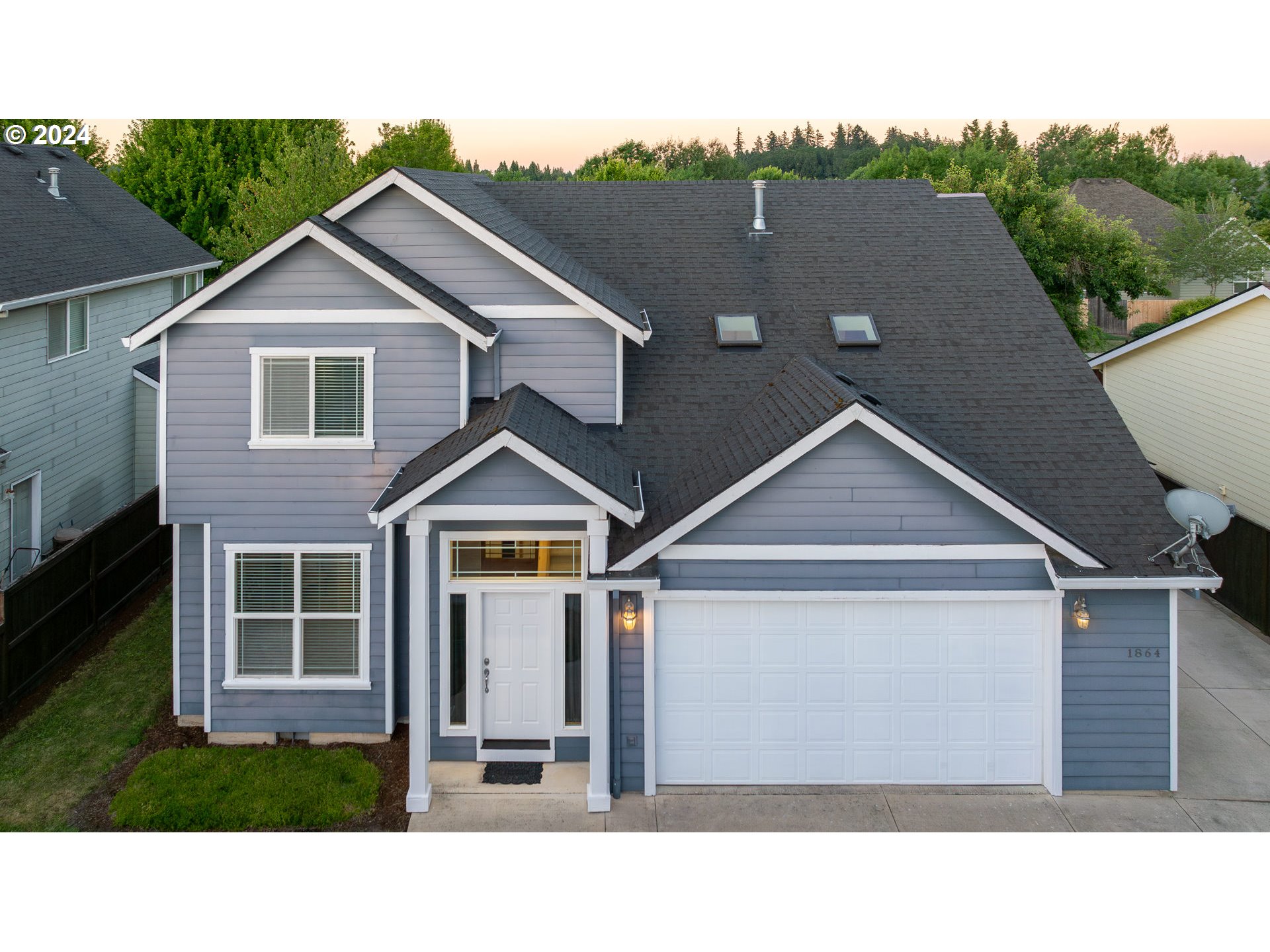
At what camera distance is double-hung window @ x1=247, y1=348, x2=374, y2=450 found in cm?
1301

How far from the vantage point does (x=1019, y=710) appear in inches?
483

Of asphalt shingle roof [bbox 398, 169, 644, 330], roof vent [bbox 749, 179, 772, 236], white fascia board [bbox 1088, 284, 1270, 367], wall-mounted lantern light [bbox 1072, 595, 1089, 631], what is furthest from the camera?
white fascia board [bbox 1088, 284, 1270, 367]

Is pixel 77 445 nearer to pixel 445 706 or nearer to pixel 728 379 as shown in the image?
pixel 445 706

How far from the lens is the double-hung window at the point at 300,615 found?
43.1 feet

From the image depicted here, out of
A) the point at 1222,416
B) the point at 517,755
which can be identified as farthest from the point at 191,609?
the point at 1222,416

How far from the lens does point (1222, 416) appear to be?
2022 centimetres

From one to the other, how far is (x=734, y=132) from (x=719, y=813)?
114 m

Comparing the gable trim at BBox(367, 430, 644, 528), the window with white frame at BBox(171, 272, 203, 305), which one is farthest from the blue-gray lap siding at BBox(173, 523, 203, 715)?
the window with white frame at BBox(171, 272, 203, 305)

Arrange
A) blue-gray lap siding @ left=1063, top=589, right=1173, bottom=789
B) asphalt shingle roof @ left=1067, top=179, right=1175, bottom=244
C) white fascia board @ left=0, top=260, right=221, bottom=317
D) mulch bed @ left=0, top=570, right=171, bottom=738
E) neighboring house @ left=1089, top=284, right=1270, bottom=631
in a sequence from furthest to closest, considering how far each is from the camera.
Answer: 1. asphalt shingle roof @ left=1067, top=179, right=1175, bottom=244
2. neighboring house @ left=1089, top=284, right=1270, bottom=631
3. white fascia board @ left=0, top=260, right=221, bottom=317
4. mulch bed @ left=0, top=570, right=171, bottom=738
5. blue-gray lap siding @ left=1063, top=589, right=1173, bottom=789

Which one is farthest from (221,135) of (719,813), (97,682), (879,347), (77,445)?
(719,813)

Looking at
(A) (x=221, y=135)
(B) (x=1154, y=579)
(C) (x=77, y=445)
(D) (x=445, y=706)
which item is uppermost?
(A) (x=221, y=135)

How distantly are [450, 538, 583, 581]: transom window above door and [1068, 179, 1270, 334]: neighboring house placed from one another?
125 ft

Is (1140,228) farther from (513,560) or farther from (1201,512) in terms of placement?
(513,560)

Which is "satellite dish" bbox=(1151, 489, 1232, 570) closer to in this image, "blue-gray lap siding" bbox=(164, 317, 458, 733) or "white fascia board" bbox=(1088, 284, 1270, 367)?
"white fascia board" bbox=(1088, 284, 1270, 367)
